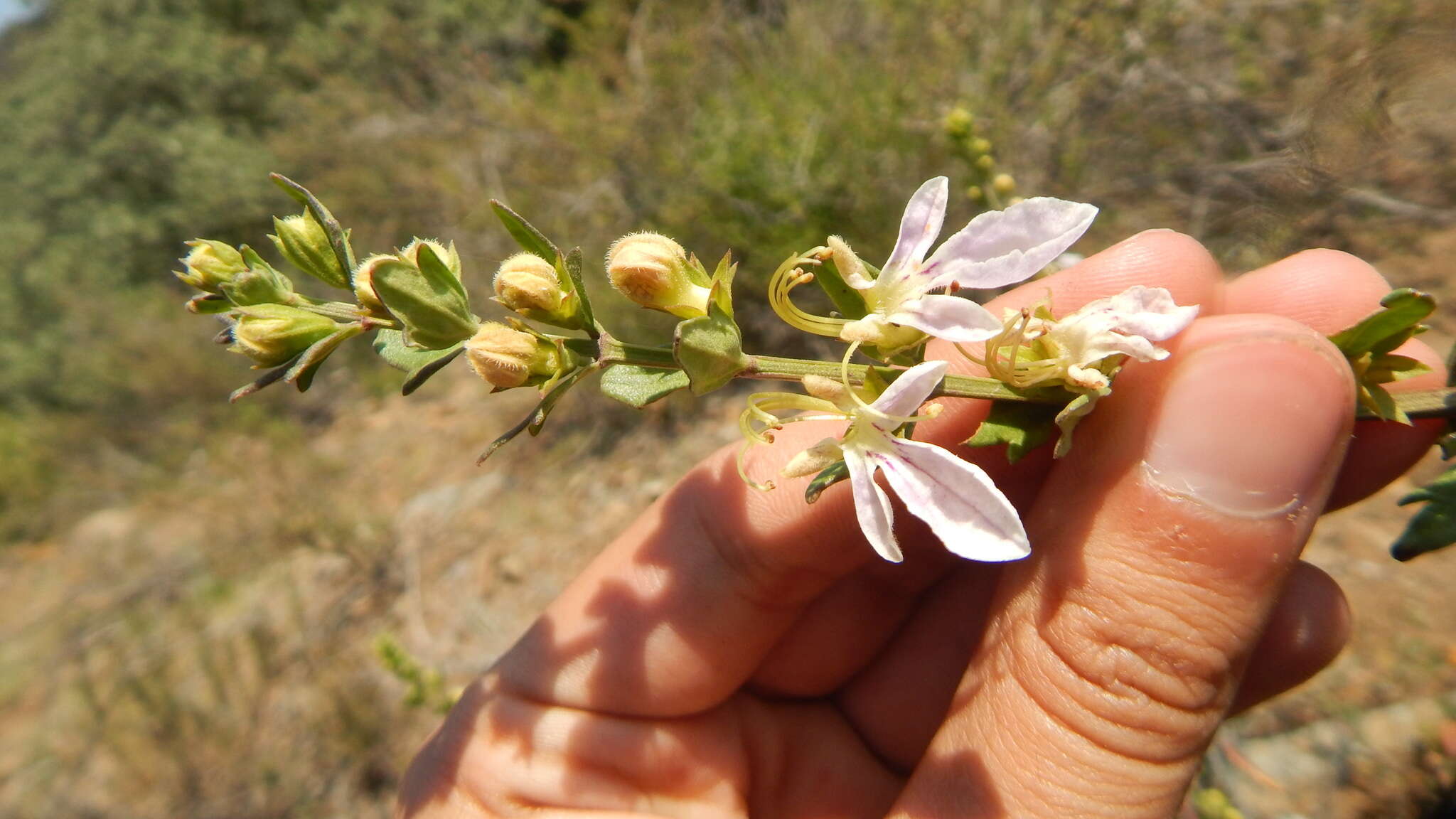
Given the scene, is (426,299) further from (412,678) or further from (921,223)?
(412,678)

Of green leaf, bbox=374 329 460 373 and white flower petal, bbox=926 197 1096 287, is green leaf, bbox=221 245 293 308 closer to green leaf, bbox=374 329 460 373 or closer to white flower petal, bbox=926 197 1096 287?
green leaf, bbox=374 329 460 373

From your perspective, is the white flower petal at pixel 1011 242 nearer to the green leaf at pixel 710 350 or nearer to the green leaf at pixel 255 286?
the green leaf at pixel 710 350

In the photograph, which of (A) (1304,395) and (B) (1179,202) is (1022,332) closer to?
(A) (1304,395)

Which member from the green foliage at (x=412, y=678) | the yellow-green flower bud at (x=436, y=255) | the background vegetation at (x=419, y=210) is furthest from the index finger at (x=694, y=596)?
the background vegetation at (x=419, y=210)

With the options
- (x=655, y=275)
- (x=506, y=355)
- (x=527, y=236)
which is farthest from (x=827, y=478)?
(x=527, y=236)

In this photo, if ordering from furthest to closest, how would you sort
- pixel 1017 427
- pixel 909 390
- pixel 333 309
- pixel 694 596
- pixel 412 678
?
pixel 412 678, pixel 694 596, pixel 333 309, pixel 1017 427, pixel 909 390

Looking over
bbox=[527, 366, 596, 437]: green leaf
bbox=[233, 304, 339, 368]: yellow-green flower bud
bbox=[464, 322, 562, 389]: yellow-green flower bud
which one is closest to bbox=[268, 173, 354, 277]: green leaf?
bbox=[233, 304, 339, 368]: yellow-green flower bud
